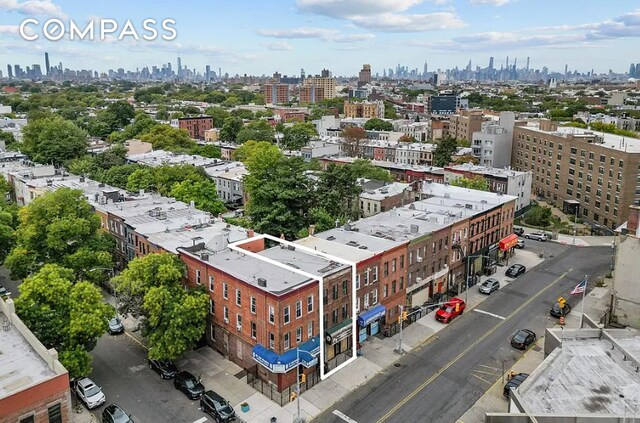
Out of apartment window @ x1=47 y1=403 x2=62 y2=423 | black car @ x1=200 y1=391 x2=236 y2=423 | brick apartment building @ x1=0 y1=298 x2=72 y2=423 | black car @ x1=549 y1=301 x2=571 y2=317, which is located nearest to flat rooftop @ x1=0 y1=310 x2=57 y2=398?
brick apartment building @ x1=0 y1=298 x2=72 y2=423

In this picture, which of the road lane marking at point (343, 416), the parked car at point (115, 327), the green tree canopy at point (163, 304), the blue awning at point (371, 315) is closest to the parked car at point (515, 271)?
the blue awning at point (371, 315)

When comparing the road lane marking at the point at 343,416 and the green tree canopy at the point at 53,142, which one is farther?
the green tree canopy at the point at 53,142

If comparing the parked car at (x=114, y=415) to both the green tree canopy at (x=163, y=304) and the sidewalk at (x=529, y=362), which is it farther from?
the sidewalk at (x=529, y=362)

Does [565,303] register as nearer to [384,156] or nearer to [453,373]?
[453,373]

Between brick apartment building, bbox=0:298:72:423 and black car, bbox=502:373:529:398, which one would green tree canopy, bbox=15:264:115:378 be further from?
black car, bbox=502:373:529:398

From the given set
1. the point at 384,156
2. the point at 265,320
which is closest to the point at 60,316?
the point at 265,320
